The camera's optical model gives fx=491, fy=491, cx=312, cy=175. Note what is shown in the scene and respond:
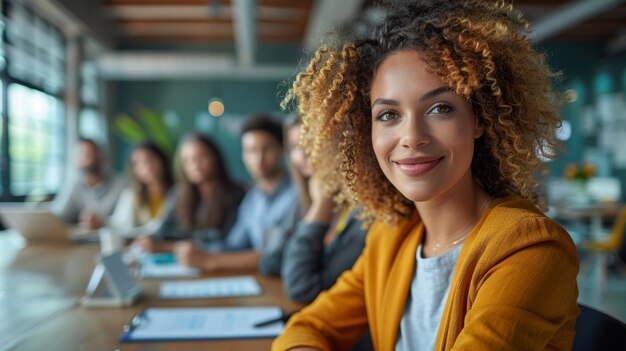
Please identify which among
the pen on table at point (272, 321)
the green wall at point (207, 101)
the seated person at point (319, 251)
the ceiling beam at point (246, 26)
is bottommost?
the pen on table at point (272, 321)

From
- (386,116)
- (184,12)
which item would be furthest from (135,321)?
(184,12)

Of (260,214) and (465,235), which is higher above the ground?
(465,235)

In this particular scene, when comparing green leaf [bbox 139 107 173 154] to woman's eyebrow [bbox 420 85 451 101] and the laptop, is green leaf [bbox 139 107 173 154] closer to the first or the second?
the laptop

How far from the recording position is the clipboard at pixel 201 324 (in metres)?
1.25

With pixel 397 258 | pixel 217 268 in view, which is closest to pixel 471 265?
pixel 397 258

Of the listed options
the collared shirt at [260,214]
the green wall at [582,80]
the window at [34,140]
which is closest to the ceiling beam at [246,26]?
the window at [34,140]

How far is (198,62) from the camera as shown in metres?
8.07

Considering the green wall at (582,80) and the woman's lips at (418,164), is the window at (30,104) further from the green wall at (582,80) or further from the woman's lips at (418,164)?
the green wall at (582,80)

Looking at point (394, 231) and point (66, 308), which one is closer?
point (394, 231)

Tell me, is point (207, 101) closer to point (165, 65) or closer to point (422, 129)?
point (165, 65)

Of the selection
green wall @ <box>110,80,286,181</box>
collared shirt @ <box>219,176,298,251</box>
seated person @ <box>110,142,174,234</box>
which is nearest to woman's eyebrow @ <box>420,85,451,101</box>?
collared shirt @ <box>219,176,298,251</box>

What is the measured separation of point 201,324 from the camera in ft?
4.42

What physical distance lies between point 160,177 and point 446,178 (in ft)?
11.3

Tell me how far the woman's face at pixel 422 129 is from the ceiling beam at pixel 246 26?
15.4 ft
